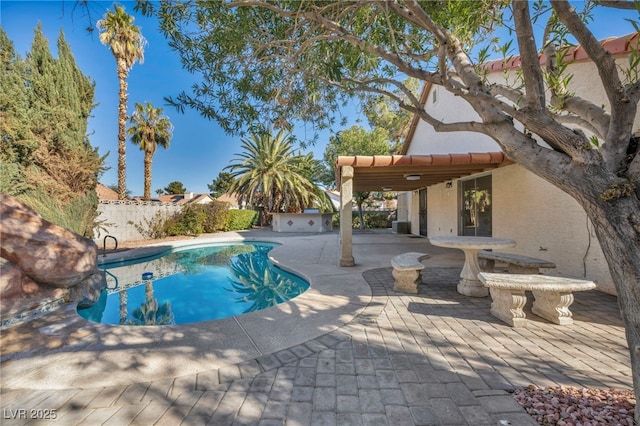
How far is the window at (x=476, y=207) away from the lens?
9.27m

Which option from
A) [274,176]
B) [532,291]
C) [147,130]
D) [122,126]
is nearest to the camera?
[532,291]

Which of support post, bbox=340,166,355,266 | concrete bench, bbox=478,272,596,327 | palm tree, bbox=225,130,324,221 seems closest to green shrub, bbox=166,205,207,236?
palm tree, bbox=225,130,324,221

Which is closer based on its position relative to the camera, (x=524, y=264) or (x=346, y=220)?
(x=524, y=264)

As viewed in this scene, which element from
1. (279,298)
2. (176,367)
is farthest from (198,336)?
(279,298)

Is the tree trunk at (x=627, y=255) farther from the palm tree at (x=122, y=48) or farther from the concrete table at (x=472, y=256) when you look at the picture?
the palm tree at (x=122, y=48)

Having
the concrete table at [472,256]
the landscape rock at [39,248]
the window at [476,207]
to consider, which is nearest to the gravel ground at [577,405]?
the concrete table at [472,256]

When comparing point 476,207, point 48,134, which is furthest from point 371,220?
point 48,134

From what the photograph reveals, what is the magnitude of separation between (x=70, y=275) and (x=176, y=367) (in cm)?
410

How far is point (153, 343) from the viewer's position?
342cm

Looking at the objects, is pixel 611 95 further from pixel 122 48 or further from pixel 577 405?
pixel 122 48

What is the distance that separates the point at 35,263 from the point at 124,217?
37.3 ft

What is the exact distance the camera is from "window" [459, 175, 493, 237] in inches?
365

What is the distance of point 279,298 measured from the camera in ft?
21.7

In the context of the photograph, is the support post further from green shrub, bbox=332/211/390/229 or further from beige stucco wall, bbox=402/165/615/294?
green shrub, bbox=332/211/390/229
